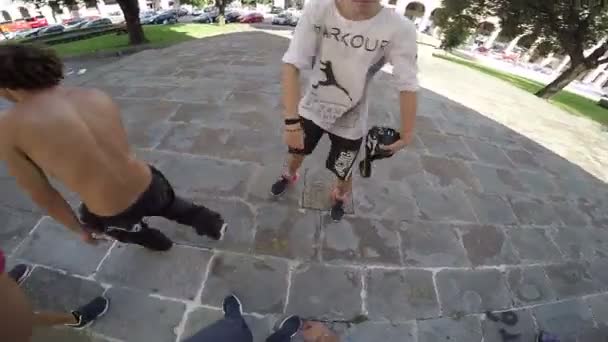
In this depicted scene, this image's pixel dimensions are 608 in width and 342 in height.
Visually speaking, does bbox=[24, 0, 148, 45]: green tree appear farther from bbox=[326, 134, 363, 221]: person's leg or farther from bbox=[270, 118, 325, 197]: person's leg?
bbox=[326, 134, 363, 221]: person's leg

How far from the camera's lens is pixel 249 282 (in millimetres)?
2105

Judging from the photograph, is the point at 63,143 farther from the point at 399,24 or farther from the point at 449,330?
the point at 449,330

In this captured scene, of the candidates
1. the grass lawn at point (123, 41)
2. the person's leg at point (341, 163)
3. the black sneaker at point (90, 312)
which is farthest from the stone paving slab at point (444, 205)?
the grass lawn at point (123, 41)

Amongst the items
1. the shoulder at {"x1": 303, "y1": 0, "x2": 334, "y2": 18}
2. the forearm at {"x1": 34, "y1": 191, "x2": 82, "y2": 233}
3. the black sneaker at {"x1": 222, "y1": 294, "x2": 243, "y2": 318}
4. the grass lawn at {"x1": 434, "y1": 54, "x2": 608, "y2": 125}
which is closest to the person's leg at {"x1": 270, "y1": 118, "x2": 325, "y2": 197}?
the shoulder at {"x1": 303, "y1": 0, "x2": 334, "y2": 18}

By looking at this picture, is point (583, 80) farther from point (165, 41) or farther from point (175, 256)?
point (175, 256)

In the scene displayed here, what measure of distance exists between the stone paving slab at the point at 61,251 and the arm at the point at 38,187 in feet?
2.30

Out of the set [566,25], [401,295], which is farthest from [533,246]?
[566,25]

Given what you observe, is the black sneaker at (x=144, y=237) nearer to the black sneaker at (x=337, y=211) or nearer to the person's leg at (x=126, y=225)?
the person's leg at (x=126, y=225)

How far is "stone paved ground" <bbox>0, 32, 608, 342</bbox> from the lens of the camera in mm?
2008

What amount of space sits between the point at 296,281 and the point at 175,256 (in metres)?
0.90

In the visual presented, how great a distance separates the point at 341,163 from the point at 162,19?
33.0 metres

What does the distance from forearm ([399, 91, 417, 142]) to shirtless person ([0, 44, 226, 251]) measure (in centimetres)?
147

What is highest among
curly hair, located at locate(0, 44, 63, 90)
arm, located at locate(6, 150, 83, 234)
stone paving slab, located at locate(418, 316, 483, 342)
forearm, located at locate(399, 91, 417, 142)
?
curly hair, located at locate(0, 44, 63, 90)

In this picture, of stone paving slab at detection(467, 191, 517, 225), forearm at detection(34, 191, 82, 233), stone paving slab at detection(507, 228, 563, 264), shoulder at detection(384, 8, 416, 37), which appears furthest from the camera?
stone paving slab at detection(467, 191, 517, 225)
